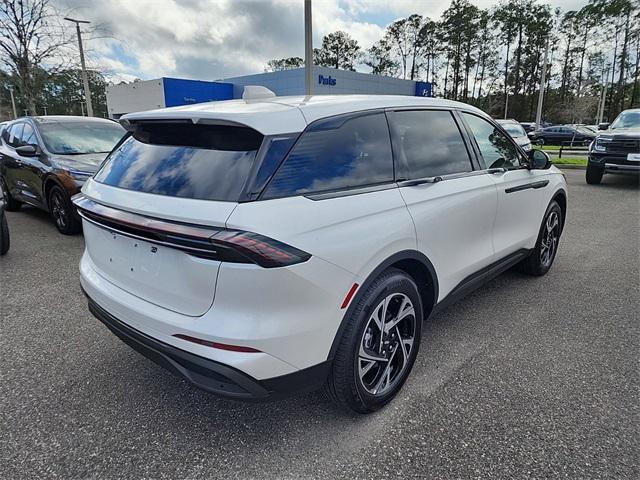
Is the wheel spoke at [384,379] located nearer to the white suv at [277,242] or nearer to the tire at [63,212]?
the white suv at [277,242]

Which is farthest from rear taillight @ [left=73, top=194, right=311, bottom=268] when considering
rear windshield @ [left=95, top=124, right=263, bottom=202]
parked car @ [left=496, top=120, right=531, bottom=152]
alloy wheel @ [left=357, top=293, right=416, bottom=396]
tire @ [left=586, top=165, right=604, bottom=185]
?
parked car @ [left=496, top=120, right=531, bottom=152]

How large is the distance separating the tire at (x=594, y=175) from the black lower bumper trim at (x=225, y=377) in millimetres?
10948

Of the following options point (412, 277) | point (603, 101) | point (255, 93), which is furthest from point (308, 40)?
point (603, 101)

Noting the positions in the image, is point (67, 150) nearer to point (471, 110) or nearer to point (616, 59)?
point (471, 110)

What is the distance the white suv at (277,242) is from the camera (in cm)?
169

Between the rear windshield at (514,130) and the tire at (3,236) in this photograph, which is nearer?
the tire at (3,236)

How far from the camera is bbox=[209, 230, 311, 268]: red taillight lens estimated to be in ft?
5.25

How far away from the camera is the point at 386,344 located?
Answer: 2297 millimetres

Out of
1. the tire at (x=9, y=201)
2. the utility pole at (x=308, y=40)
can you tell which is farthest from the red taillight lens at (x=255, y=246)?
the utility pole at (x=308, y=40)

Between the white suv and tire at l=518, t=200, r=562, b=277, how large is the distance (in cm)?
180

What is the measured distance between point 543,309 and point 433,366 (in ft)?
4.81

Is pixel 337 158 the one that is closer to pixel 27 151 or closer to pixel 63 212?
pixel 63 212

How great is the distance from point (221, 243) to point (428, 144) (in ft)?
5.55

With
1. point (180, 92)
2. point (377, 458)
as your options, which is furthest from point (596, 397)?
point (180, 92)
